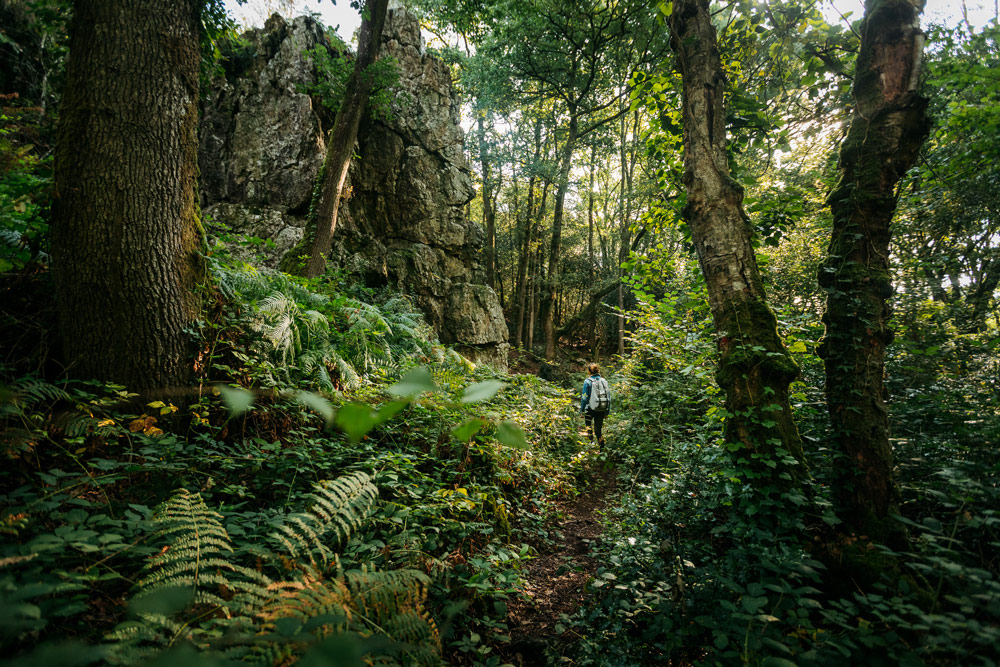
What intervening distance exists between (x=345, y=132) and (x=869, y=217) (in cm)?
863

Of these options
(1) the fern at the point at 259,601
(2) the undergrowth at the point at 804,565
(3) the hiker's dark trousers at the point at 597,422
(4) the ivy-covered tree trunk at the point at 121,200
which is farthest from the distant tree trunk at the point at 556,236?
(1) the fern at the point at 259,601

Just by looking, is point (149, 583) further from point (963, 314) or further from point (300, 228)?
point (300, 228)

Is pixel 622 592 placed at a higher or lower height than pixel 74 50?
lower

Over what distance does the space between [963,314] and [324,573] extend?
7812 millimetres

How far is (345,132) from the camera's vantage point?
8125 mm

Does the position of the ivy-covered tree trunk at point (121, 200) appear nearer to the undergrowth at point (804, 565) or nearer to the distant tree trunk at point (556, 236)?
the undergrowth at point (804, 565)

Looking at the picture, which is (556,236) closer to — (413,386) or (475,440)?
(475,440)

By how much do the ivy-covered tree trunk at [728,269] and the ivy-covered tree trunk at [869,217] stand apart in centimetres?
47

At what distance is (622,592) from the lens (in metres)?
2.86

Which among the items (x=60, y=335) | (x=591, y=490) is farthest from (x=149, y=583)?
(x=591, y=490)

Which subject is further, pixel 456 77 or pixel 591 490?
pixel 456 77

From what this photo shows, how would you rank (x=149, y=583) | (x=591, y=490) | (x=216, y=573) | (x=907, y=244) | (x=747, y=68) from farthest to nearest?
(x=907, y=244), (x=591, y=490), (x=747, y=68), (x=216, y=573), (x=149, y=583)

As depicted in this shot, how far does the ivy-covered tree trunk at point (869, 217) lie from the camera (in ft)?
9.57

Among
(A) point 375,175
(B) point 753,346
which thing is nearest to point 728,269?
(B) point 753,346
